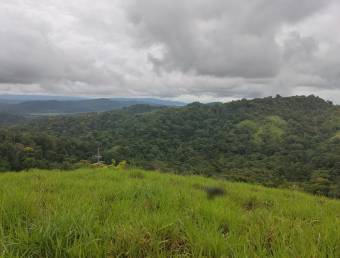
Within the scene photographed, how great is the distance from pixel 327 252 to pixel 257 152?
285ft

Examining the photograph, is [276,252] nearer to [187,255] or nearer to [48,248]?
[187,255]

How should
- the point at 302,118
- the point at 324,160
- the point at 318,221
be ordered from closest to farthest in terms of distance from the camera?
1. the point at 318,221
2. the point at 324,160
3. the point at 302,118

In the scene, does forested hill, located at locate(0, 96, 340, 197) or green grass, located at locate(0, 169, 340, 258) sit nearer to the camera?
green grass, located at locate(0, 169, 340, 258)

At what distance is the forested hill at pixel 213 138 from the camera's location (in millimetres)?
53572

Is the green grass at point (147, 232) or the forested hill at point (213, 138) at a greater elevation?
the green grass at point (147, 232)

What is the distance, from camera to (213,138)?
10506 cm

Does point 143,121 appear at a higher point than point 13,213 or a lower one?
lower

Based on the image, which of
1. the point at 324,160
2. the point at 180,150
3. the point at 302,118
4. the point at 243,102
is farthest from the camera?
the point at 243,102

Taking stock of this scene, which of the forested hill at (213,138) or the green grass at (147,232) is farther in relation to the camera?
the forested hill at (213,138)

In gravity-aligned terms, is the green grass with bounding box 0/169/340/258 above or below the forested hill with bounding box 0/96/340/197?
above

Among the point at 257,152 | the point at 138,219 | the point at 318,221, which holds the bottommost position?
the point at 257,152

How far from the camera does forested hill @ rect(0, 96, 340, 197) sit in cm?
5357

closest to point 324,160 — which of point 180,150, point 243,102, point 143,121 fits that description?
point 180,150

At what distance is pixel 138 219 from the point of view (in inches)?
117
